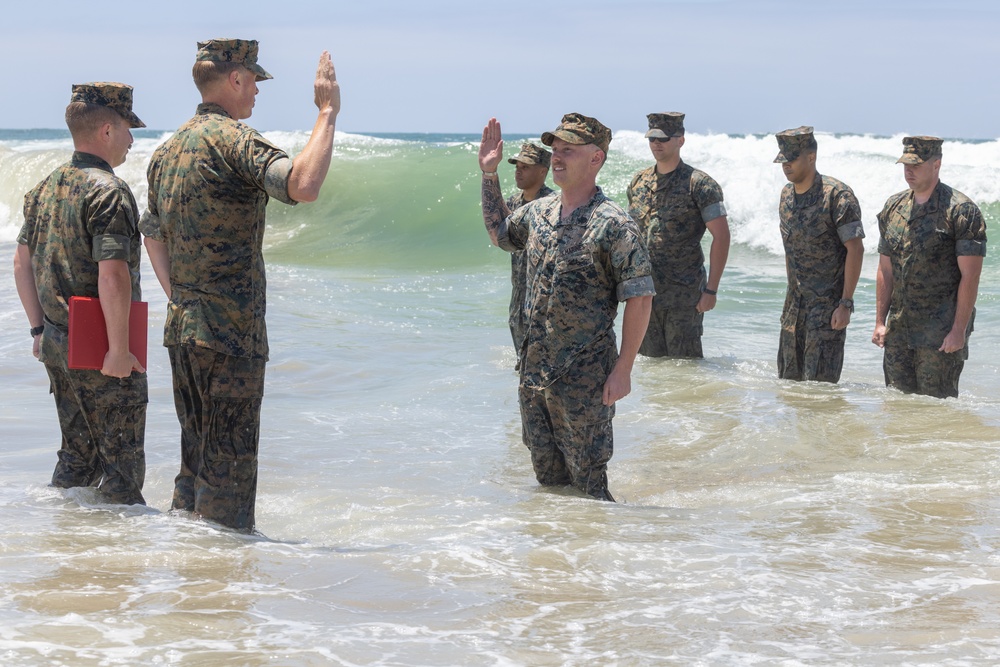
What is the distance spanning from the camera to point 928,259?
7.76m

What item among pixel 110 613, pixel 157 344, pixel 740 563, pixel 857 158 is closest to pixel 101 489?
pixel 110 613

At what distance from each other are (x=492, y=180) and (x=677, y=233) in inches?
138

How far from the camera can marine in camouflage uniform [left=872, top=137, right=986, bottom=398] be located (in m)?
7.58

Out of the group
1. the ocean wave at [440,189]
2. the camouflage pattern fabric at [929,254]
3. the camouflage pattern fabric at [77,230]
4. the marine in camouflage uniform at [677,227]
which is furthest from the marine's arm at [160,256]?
the ocean wave at [440,189]

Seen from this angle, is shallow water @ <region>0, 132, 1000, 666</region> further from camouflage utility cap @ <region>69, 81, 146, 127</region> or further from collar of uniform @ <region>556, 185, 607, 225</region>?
camouflage utility cap @ <region>69, 81, 146, 127</region>

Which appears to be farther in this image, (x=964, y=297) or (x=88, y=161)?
(x=964, y=297)

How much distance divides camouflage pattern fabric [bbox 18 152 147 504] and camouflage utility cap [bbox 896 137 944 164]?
4.84 metres

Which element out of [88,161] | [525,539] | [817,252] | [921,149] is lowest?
[525,539]

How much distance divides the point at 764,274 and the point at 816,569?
14418 millimetres

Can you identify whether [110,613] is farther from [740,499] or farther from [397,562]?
[740,499]

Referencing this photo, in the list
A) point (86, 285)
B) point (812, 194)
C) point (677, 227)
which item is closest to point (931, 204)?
point (812, 194)

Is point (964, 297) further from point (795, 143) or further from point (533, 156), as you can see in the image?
point (533, 156)

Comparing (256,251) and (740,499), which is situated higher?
(256,251)

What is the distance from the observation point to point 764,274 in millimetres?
18672
